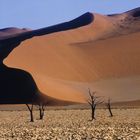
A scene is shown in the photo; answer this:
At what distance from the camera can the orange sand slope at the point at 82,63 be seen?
88750 mm

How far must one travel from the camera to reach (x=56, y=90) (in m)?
86.8

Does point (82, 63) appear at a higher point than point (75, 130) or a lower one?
higher

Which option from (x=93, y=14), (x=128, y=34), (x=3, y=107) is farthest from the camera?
(x=93, y=14)

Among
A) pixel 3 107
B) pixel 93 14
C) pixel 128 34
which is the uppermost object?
pixel 93 14

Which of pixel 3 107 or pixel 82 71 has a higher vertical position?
pixel 82 71

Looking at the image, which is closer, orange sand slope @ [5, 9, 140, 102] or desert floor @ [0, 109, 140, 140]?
desert floor @ [0, 109, 140, 140]

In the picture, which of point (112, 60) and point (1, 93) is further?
point (112, 60)

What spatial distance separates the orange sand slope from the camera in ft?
291

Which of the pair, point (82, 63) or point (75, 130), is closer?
point (75, 130)

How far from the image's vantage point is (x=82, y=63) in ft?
355

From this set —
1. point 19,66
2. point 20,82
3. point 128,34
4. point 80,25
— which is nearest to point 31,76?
point 20,82

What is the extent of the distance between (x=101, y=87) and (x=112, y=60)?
56.6 ft

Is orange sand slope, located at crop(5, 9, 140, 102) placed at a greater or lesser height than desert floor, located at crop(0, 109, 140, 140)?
greater

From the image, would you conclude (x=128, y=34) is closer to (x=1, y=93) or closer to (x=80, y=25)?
(x=80, y=25)
